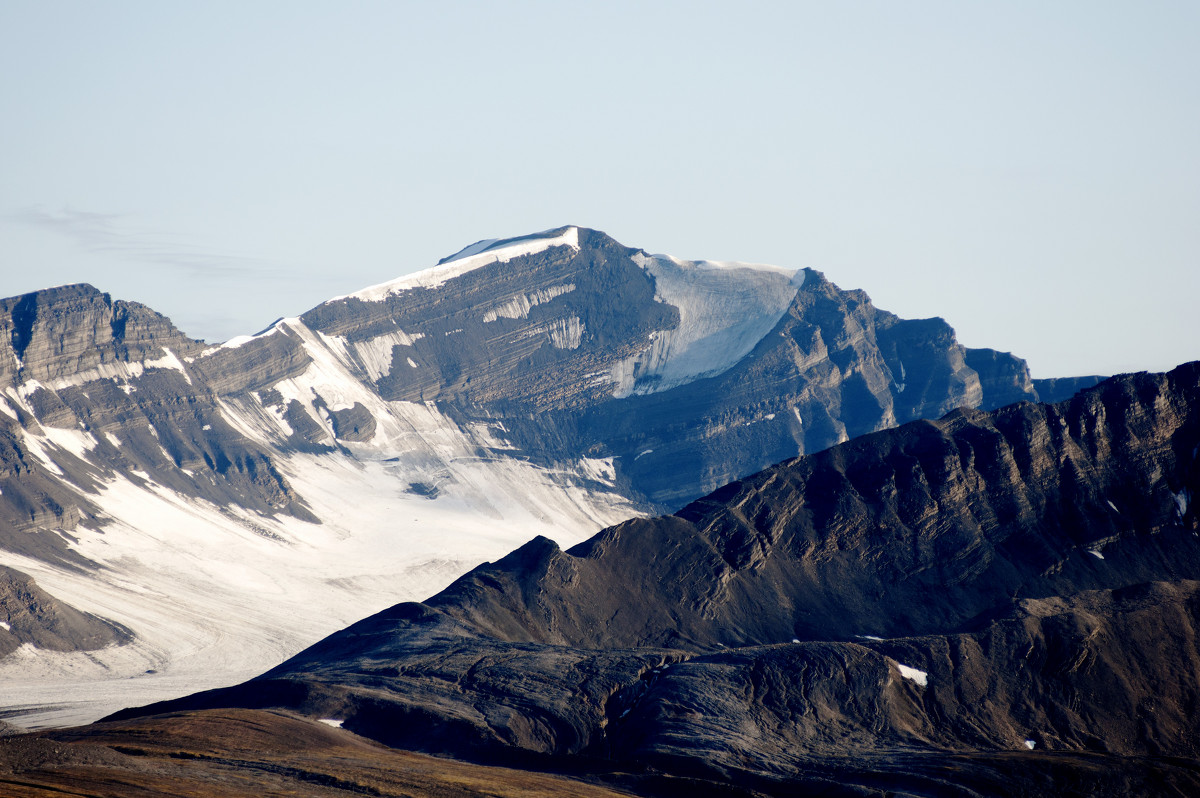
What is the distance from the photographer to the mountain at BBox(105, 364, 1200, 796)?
431 ft

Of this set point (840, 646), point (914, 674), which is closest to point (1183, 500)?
point (914, 674)

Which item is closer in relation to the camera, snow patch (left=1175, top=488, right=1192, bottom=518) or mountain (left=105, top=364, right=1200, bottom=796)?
mountain (left=105, top=364, right=1200, bottom=796)

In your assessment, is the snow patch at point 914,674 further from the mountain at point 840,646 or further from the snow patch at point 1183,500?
the snow patch at point 1183,500

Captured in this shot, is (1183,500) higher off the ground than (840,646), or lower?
higher

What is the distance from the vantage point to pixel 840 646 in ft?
489

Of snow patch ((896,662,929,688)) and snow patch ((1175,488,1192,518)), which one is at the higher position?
snow patch ((1175,488,1192,518))

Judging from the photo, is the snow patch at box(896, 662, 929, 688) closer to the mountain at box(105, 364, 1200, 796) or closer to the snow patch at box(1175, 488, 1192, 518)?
the mountain at box(105, 364, 1200, 796)

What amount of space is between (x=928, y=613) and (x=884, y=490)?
20.7 meters

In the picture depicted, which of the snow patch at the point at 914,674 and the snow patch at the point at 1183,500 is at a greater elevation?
the snow patch at the point at 1183,500

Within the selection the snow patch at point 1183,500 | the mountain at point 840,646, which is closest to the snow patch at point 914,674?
the mountain at point 840,646

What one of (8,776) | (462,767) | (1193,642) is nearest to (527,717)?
(462,767)

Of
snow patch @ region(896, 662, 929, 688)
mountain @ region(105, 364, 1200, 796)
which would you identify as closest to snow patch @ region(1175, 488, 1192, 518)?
mountain @ region(105, 364, 1200, 796)

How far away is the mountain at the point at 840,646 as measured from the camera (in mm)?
131500

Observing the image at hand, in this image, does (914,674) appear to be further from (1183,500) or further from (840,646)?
(1183,500)
